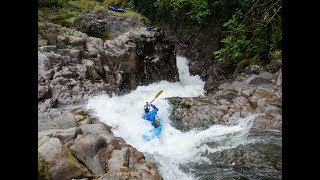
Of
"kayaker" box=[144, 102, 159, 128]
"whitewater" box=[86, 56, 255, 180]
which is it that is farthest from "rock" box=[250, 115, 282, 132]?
"kayaker" box=[144, 102, 159, 128]

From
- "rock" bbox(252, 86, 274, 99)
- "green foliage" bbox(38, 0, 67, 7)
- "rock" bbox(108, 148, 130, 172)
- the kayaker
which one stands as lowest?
the kayaker

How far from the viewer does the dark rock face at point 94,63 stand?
10906mm

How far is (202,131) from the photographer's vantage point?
9586mm

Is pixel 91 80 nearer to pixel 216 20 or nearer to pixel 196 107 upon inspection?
pixel 196 107

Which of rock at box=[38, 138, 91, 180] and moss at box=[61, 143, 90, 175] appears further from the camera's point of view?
moss at box=[61, 143, 90, 175]

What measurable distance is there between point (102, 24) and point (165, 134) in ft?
25.8

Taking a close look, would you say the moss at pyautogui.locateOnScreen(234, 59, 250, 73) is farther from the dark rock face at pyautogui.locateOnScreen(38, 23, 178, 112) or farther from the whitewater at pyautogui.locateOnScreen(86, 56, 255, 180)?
the whitewater at pyautogui.locateOnScreen(86, 56, 255, 180)

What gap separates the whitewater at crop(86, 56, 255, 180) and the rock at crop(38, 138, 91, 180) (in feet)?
7.08

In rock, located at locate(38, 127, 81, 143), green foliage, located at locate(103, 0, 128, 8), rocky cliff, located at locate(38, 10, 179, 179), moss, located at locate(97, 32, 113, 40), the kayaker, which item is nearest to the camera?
rocky cliff, located at locate(38, 10, 179, 179)

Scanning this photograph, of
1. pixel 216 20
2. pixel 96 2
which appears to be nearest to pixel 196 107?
pixel 216 20

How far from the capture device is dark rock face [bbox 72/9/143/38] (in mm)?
14875

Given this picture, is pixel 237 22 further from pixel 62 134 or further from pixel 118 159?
pixel 62 134

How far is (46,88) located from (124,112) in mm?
2811

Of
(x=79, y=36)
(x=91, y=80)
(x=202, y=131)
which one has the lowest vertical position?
(x=202, y=131)
